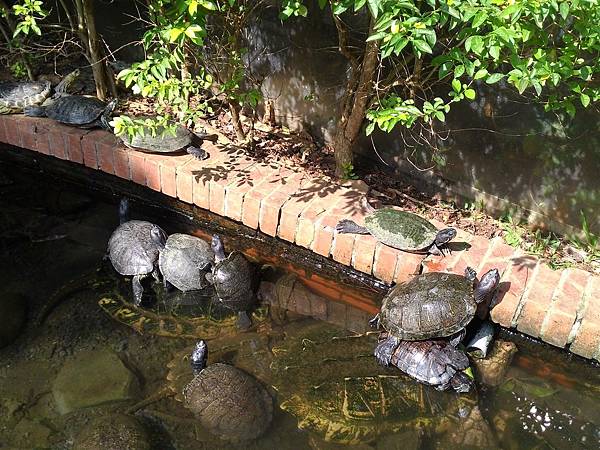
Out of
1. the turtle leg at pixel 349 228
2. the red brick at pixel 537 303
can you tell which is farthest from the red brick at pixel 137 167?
the red brick at pixel 537 303

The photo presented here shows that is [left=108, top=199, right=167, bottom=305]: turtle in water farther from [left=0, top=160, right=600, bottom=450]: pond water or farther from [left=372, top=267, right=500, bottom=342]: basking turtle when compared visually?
[left=372, top=267, right=500, bottom=342]: basking turtle

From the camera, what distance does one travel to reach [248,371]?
3.17 metres

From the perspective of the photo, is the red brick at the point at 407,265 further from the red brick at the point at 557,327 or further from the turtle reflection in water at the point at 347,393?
the red brick at the point at 557,327

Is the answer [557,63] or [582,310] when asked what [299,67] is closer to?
[557,63]

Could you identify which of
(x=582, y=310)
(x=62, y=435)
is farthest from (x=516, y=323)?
(x=62, y=435)

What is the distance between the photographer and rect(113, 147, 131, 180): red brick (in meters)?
4.25

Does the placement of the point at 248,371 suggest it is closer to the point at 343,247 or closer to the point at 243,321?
the point at 243,321

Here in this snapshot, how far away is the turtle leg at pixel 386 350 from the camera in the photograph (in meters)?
3.26

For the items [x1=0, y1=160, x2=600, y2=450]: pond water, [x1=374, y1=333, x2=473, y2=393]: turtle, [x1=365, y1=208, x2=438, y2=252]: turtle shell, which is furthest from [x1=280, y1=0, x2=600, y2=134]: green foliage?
[x1=0, y1=160, x2=600, y2=450]: pond water

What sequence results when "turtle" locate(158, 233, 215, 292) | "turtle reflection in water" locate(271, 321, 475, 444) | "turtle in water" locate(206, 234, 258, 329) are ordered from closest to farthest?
1. "turtle reflection in water" locate(271, 321, 475, 444)
2. "turtle in water" locate(206, 234, 258, 329)
3. "turtle" locate(158, 233, 215, 292)

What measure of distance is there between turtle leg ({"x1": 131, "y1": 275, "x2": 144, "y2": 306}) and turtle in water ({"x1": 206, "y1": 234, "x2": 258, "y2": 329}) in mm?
461

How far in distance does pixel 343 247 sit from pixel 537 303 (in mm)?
1216

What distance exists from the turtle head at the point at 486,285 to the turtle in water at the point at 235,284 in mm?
1380

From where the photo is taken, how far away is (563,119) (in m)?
3.42
